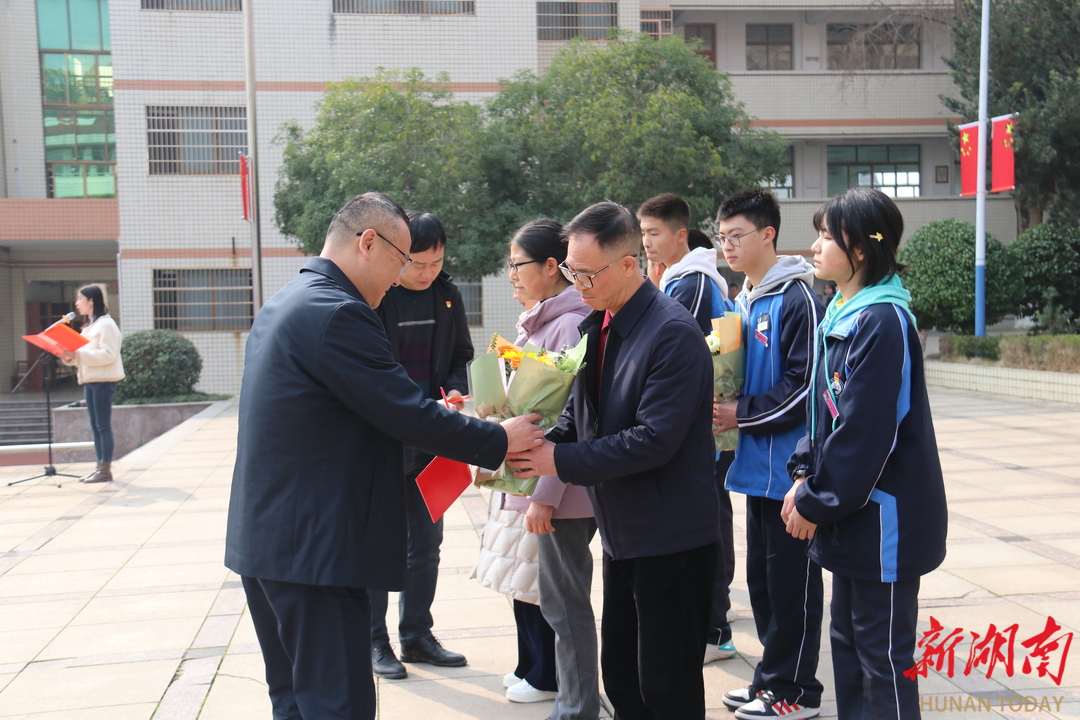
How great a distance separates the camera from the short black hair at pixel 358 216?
2426 mm

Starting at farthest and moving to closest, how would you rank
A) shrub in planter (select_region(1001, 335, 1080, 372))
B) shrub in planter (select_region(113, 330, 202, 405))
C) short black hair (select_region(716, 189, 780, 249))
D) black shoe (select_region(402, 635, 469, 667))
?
shrub in planter (select_region(113, 330, 202, 405)) < shrub in planter (select_region(1001, 335, 1080, 372)) < black shoe (select_region(402, 635, 469, 667)) < short black hair (select_region(716, 189, 780, 249))

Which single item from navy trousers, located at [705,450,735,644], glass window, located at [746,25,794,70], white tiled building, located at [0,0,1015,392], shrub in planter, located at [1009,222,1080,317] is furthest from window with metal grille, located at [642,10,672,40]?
navy trousers, located at [705,450,735,644]

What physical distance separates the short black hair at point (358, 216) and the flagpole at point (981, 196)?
13.7 metres

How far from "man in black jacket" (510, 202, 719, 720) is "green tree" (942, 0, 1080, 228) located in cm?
1627

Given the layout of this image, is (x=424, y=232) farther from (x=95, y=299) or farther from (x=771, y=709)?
(x=95, y=299)

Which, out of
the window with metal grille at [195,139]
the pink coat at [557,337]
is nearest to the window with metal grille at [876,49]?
the window with metal grille at [195,139]

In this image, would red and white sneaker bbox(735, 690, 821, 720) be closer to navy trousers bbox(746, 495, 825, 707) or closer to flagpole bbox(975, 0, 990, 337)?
Result: navy trousers bbox(746, 495, 825, 707)

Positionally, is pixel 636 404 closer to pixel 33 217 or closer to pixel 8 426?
pixel 8 426

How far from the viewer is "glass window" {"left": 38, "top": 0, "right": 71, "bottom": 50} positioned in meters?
22.3

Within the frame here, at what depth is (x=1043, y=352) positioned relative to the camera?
1255cm

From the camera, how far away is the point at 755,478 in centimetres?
313

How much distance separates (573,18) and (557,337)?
17.9 metres

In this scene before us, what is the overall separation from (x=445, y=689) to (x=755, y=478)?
1.55 m

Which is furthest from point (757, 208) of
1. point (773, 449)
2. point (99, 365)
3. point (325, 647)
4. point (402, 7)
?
point (402, 7)
